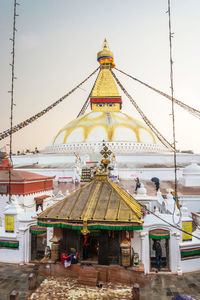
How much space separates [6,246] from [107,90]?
24377 millimetres

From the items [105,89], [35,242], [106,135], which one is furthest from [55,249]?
[105,89]

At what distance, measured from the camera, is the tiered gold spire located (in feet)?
90.4

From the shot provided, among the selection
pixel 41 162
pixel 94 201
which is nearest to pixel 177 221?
pixel 94 201

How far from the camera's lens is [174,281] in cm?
508

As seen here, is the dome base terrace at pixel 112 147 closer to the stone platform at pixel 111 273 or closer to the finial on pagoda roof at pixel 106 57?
the finial on pagoda roof at pixel 106 57

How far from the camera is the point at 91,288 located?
4.18 metres

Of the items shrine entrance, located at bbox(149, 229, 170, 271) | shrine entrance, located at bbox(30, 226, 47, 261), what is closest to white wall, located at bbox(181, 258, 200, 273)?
shrine entrance, located at bbox(149, 229, 170, 271)

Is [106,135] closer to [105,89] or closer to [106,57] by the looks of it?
[105,89]

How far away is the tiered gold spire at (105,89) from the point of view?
90.4 ft

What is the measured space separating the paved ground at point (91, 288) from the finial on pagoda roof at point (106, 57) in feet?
88.3

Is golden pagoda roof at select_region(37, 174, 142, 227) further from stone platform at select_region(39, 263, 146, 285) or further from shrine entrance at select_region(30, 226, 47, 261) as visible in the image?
shrine entrance at select_region(30, 226, 47, 261)

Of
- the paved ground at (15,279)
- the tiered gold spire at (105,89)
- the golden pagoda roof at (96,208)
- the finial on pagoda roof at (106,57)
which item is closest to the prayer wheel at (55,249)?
the golden pagoda roof at (96,208)

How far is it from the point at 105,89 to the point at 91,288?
2599cm

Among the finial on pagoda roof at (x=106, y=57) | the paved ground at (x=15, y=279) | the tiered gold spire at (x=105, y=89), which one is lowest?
the paved ground at (x=15, y=279)
